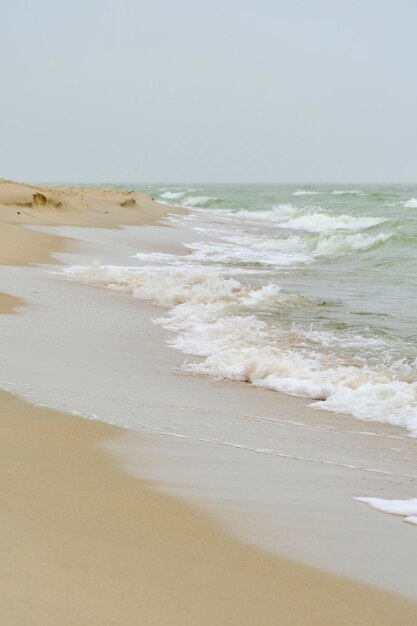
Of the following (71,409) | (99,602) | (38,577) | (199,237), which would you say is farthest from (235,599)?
(199,237)

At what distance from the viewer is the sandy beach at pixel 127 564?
2.31 metres

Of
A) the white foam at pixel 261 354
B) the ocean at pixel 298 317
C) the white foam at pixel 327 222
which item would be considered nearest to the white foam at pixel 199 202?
the white foam at pixel 327 222

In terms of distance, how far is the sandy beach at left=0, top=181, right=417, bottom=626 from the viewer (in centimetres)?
231

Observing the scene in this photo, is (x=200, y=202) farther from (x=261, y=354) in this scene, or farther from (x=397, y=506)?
(x=397, y=506)

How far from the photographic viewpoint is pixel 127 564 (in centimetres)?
259

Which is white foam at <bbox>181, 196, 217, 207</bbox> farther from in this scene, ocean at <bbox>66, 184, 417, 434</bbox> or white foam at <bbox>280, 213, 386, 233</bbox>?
ocean at <bbox>66, 184, 417, 434</bbox>

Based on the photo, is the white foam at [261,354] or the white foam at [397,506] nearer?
the white foam at [397,506]

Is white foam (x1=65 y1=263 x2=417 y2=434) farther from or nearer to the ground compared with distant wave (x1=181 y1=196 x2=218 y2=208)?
nearer to the ground

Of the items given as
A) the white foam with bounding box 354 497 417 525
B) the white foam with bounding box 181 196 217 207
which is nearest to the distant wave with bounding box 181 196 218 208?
the white foam with bounding box 181 196 217 207

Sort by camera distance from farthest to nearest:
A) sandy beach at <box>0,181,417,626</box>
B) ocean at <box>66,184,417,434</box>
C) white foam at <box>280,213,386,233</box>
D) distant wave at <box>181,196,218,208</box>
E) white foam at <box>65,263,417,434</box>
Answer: distant wave at <box>181,196,218,208</box>, white foam at <box>280,213,386,233</box>, ocean at <box>66,184,417,434</box>, white foam at <box>65,263,417,434</box>, sandy beach at <box>0,181,417,626</box>

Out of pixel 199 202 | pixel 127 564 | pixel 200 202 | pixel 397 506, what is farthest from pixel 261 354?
pixel 199 202

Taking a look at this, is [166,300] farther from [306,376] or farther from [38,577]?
[38,577]

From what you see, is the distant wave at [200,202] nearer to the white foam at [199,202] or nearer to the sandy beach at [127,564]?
the white foam at [199,202]

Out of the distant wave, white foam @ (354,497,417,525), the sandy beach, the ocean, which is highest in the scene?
the distant wave
